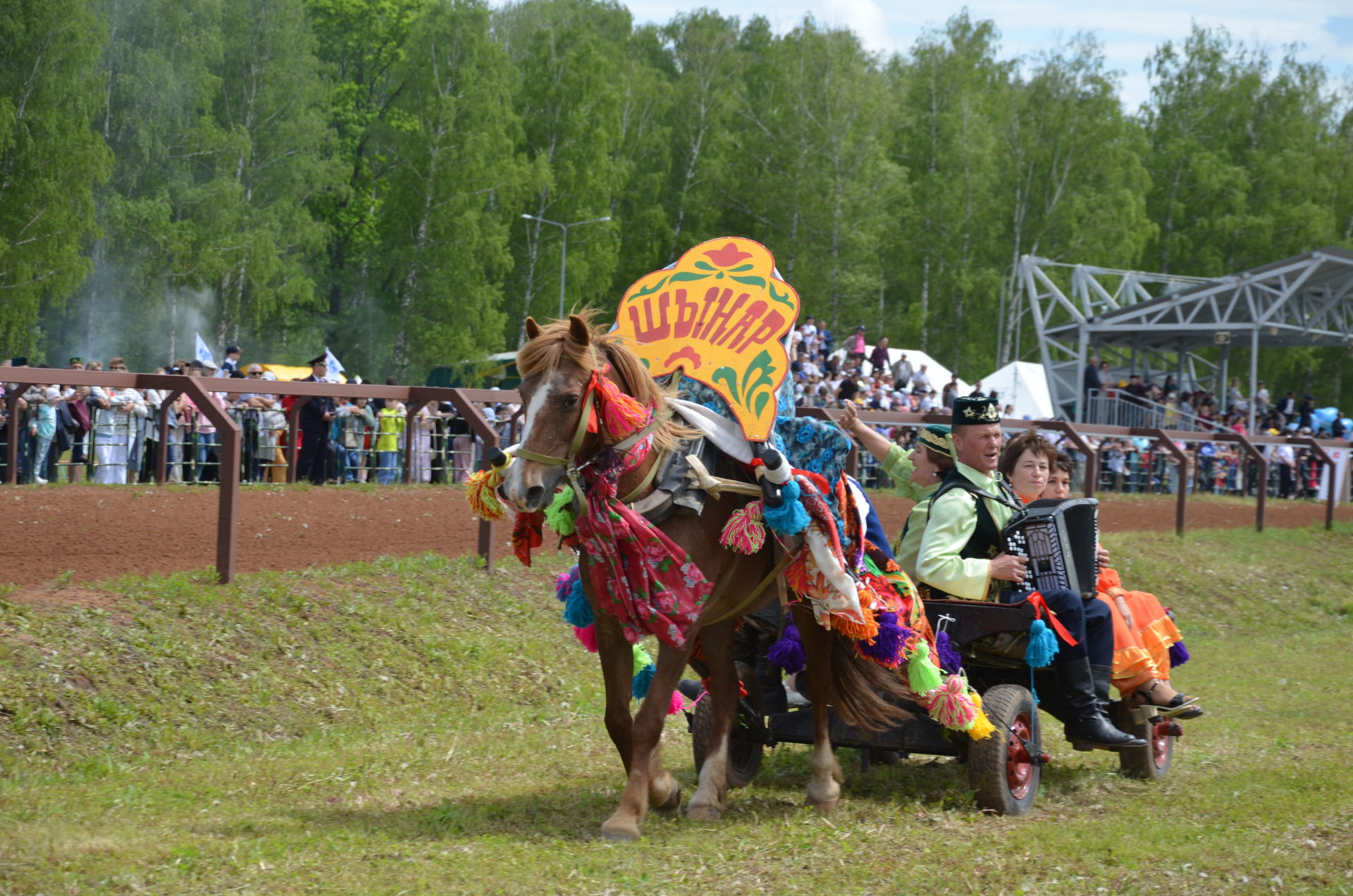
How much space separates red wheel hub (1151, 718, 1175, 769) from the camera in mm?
7020

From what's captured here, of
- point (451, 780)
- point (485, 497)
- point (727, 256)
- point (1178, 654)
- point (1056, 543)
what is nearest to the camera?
point (485, 497)

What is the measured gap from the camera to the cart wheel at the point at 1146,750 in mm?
6883

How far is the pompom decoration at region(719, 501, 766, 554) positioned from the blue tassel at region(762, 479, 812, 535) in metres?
0.04

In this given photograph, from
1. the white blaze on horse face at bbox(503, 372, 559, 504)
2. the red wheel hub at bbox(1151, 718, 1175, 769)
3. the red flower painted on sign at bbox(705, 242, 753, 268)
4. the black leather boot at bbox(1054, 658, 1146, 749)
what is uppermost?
the red flower painted on sign at bbox(705, 242, 753, 268)

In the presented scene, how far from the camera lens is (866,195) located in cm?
4212

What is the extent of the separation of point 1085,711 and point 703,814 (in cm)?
197

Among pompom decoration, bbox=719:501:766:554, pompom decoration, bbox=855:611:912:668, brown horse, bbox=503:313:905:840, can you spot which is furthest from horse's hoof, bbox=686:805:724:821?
pompom decoration, bbox=719:501:766:554

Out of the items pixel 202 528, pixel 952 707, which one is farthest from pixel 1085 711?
pixel 202 528

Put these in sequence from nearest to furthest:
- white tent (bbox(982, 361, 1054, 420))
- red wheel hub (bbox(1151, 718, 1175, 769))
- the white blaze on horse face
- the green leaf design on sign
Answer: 1. the white blaze on horse face
2. the green leaf design on sign
3. red wheel hub (bbox(1151, 718, 1175, 769))
4. white tent (bbox(982, 361, 1054, 420))

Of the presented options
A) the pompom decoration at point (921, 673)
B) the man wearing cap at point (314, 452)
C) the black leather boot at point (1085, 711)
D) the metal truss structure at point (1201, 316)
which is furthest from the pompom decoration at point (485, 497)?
the metal truss structure at point (1201, 316)

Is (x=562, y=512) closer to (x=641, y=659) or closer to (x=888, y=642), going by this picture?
(x=641, y=659)

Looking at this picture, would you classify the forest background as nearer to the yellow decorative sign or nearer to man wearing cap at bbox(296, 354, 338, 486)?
→ man wearing cap at bbox(296, 354, 338, 486)

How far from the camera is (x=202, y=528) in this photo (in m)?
10.1

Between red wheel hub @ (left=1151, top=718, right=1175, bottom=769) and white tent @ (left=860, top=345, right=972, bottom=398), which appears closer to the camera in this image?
red wheel hub @ (left=1151, top=718, right=1175, bottom=769)
